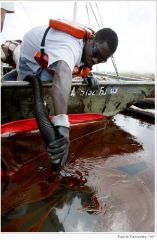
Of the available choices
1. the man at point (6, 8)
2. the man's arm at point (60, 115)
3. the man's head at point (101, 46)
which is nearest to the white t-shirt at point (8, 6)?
the man at point (6, 8)

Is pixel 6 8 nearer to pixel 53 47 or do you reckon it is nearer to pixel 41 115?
pixel 53 47

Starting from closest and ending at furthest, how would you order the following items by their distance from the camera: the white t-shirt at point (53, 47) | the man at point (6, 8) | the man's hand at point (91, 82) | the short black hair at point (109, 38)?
the white t-shirt at point (53, 47) → the short black hair at point (109, 38) → the man's hand at point (91, 82) → the man at point (6, 8)

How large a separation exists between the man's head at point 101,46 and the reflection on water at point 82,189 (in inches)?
53.3

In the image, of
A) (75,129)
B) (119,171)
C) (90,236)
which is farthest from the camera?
(75,129)

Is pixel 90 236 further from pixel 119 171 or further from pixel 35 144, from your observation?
pixel 35 144

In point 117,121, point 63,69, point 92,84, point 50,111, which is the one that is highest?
point 63,69

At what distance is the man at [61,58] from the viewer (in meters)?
2.53

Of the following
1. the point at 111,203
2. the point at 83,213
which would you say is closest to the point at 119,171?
the point at 111,203

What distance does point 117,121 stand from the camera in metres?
5.96

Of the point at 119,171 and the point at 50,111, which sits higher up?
the point at 50,111

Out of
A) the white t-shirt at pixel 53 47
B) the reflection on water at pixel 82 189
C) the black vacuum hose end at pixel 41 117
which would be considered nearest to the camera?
the reflection on water at pixel 82 189

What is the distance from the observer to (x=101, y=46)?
3061mm

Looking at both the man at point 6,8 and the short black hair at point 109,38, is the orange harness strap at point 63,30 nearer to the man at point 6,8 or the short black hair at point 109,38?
the short black hair at point 109,38

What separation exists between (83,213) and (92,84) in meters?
2.43
